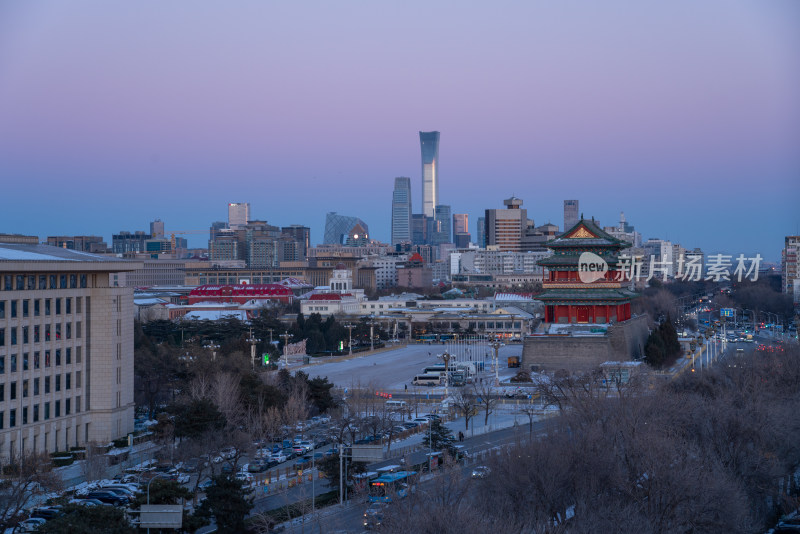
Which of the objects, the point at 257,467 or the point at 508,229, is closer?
the point at 257,467

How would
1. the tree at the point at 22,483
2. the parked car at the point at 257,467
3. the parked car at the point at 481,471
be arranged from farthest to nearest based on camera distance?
the parked car at the point at 257,467, the parked car at the point at 481,471, the tree at the point at 22,483

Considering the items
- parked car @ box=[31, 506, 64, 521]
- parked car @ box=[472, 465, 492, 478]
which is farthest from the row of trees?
parked car @ box=[31, 506, 64, 521]

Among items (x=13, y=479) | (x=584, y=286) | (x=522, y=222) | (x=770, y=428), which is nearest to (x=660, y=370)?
(x=584, y=286)

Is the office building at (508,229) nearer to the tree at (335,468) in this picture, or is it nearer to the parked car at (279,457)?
the parked car at (279,457)

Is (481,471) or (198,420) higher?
(198,420)

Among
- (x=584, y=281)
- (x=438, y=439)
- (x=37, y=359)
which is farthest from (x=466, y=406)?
(x=584, y=281)

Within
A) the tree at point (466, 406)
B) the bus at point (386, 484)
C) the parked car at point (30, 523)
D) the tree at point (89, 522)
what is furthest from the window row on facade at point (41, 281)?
the tree at point (466, 406)

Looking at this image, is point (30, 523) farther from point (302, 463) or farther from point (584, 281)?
point (584, 281)
